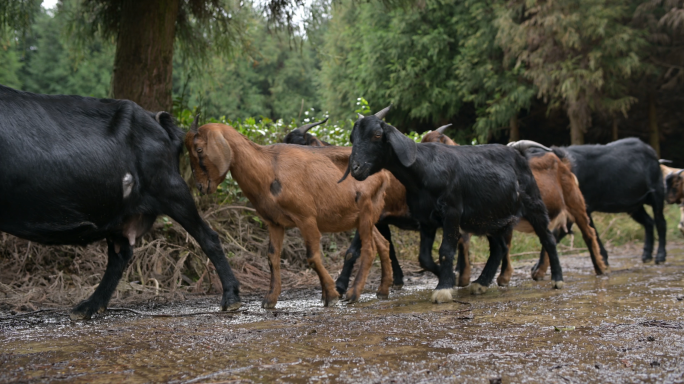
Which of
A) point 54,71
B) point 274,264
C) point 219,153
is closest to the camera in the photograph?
point 219,153

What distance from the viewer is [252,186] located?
573cm

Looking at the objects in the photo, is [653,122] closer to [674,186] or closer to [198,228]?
[674,186]

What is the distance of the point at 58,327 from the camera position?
15.8 feet

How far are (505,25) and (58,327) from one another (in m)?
18.4

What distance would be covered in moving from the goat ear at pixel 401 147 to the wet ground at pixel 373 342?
50.3 inches

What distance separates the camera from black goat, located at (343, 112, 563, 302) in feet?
19.4

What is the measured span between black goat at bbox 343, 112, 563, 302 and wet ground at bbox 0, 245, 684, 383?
0.82m

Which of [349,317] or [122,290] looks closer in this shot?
[349,317]

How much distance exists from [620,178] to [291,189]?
641cm

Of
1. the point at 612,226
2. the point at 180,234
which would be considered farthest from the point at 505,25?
the point at 180,234

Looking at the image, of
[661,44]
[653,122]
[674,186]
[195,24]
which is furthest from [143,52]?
[653,122]

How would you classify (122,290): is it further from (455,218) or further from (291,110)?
(291,110)

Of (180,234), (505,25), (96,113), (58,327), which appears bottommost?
(58,327)

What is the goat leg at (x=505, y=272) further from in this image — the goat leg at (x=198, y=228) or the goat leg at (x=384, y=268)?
the goat leg at (x=198, y=228)
